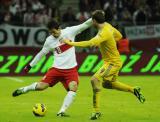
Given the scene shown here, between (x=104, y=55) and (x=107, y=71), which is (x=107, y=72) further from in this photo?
(x=104, y=55)

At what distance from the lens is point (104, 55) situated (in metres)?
13.9

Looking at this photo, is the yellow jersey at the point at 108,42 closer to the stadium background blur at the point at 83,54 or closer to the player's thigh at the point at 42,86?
the stadium background blur at the point at 83,54

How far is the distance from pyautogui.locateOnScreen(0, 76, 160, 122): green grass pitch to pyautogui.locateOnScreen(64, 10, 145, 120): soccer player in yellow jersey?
1.80ft

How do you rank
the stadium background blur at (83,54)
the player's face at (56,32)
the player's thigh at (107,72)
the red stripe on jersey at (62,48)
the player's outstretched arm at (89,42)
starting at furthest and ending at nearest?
the stadium background blur at (83,54), the red stripe on jersey at (62,48), the player's thigh at (107,72), the player's face at (56,32), the player's outstretched arm at (89,42)

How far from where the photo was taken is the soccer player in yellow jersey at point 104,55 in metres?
13.3

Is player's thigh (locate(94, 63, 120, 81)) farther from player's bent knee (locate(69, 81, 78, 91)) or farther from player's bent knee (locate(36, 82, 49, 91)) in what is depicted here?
player's bent knee (locate(36, 82, 49, 91))

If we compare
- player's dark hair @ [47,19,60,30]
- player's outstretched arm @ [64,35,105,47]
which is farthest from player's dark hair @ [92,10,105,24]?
player's dark hair @ [47,19,60,30]

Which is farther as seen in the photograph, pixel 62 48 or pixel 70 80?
pixel 62 48

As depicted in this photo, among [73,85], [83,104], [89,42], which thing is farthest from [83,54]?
[89,42]

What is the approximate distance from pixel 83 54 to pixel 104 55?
369 inches

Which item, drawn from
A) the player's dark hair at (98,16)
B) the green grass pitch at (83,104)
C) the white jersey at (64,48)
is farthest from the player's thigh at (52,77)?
the player's dark hair at (98,16)

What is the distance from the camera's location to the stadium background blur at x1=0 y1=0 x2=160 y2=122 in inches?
588

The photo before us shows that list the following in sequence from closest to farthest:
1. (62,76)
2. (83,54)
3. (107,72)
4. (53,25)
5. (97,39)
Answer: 1. (97,39)
2. (53,25)
3. (107,72)
4. (62,76)
5. (83,54)

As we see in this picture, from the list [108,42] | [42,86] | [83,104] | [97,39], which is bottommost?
[83,104]
